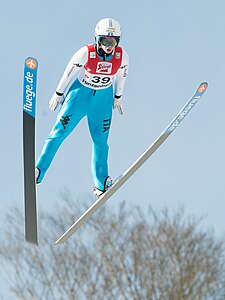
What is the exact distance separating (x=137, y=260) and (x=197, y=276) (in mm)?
1561

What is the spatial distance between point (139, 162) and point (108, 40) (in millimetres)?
1332

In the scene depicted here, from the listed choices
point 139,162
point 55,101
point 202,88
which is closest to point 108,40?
point 55,101

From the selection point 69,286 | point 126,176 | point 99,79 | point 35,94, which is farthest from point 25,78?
point 69,286

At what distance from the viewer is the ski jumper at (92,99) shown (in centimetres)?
830

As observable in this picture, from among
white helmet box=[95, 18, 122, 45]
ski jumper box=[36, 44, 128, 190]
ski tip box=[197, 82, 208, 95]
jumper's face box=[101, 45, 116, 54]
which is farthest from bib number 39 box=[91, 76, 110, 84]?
ski tip box=[197, 82, 208, 95]

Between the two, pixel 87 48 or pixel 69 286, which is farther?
pixel 69 286

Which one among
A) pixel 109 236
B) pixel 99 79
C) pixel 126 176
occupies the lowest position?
pixel 126 176

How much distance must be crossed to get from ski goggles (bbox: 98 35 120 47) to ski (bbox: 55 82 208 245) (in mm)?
1241

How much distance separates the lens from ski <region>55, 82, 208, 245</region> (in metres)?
8.80

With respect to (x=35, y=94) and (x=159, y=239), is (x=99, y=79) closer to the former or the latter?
(x=35, y=94)

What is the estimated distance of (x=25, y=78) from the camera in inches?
316

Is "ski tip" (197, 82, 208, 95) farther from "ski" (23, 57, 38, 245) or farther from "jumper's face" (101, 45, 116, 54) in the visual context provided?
"ski" (23, 57, 38, 245)

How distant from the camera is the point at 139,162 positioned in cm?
886

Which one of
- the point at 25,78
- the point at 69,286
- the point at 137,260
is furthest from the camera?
the point at 137,260
